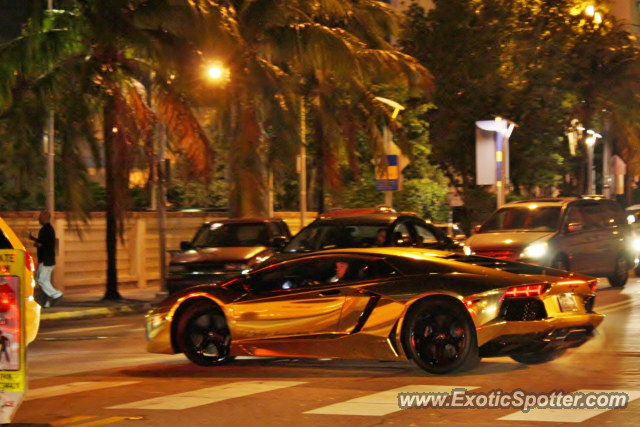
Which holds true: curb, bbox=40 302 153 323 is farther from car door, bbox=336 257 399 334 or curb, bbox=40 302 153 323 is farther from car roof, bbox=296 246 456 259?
car door, bbox=336 257 399 334

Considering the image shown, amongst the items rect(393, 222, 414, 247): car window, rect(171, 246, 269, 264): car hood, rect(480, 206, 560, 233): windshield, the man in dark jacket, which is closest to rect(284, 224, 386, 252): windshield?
rect(393, 222, 414, 247): car window

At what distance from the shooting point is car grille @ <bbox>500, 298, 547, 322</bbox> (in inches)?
408

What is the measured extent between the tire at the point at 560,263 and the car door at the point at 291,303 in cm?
885

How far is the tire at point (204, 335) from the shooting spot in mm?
11508

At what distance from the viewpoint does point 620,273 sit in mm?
21453

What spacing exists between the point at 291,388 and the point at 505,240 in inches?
409

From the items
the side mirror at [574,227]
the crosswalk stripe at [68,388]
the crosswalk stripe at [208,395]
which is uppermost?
the side mirror at [574,227]

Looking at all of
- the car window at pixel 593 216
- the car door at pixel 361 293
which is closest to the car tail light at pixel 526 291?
the car door at pixel 361 293

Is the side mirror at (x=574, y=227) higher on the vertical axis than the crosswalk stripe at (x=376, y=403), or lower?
higher

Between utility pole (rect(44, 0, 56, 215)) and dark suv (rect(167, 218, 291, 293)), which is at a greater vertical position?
utility pole (rect(44, 0, 56, 215))

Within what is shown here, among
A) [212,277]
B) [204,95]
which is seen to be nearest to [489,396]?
[212,277]

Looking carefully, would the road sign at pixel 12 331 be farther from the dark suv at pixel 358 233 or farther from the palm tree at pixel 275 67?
the palm tree at pixel 275 67

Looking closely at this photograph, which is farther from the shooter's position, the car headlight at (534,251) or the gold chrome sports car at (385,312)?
the car headlight at (534,251)

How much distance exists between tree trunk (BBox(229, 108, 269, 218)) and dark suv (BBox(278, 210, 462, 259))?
17.5 feet
